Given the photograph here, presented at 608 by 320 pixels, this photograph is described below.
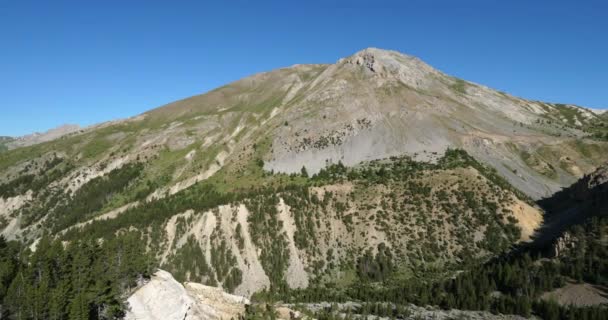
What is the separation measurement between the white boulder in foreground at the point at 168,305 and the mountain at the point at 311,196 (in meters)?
2.76

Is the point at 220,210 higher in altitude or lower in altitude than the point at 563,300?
higher

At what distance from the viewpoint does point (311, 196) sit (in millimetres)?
120688

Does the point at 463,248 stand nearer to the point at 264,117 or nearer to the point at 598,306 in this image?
the point at 598,306

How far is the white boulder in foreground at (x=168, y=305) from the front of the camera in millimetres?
57625

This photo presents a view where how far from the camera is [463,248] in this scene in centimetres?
10212

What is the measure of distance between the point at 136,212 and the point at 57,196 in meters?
65.6

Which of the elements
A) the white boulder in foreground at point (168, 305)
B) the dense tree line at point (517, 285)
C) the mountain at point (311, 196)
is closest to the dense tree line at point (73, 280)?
the mountain at point (311, 196)

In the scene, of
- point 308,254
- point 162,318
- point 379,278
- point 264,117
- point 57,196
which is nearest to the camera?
point 162,318

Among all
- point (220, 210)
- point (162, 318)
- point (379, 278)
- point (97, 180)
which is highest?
point (97, 180)

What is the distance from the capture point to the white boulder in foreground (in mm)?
57625

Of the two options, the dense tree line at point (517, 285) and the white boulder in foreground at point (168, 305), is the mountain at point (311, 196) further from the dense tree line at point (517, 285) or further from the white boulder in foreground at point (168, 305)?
the dense tree line at point (517, 285)

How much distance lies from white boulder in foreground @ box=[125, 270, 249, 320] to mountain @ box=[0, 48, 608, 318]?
2.76m

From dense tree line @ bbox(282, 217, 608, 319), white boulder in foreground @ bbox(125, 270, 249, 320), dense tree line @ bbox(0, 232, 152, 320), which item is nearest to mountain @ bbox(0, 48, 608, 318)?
dense tree line @ bbox(0, 232, 152, 320)

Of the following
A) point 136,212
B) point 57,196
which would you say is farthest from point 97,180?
point 136,212
